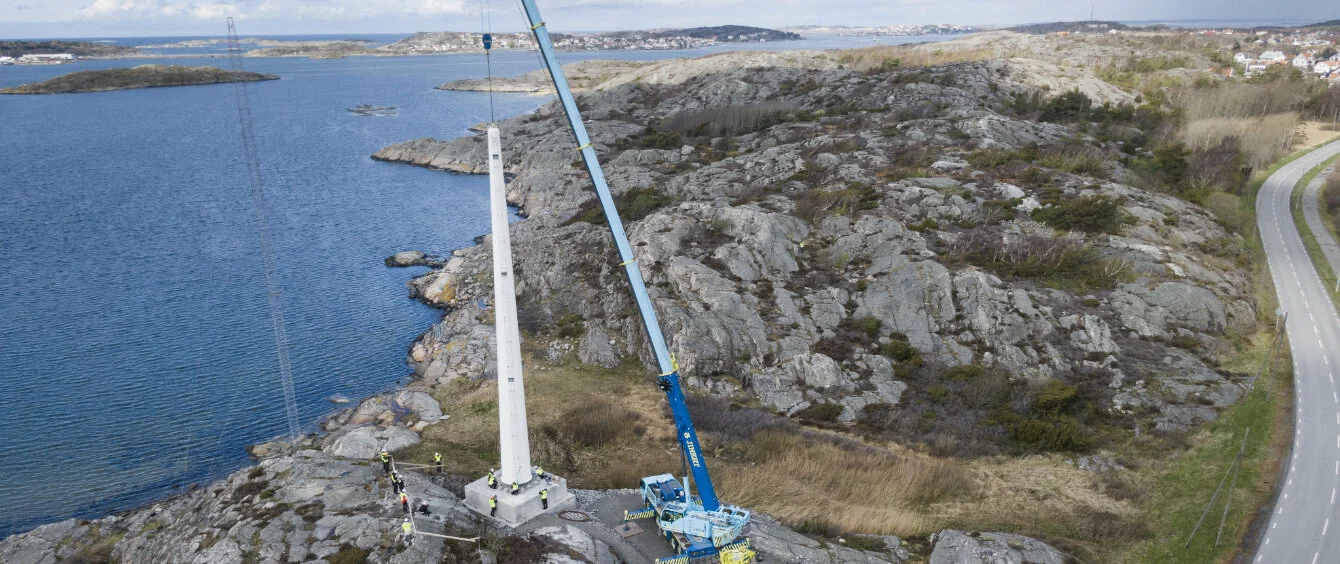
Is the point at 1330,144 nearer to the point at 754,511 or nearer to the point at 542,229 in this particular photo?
the point at 542,229

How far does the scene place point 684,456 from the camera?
979 inches

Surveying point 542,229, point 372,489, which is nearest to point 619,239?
point 372,489

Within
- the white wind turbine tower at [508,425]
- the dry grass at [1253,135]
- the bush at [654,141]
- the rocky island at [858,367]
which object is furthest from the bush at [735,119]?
the white wind turbine tower at [508,425]

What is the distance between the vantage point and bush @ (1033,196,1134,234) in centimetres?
5662

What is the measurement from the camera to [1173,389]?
39500 millimetres

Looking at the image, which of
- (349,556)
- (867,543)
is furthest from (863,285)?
(349,556)

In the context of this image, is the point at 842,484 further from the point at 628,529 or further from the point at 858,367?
the point at 858,367

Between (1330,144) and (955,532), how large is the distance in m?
108

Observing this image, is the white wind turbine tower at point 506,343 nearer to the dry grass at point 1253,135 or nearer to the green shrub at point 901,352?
the green shrub at point 901,352

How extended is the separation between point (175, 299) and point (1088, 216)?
6965 centimetres

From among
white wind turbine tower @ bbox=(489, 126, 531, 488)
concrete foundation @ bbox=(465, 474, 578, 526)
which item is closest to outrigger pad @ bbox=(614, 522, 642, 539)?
concrete foundation @ bbox=(465, 474, 578, 526)

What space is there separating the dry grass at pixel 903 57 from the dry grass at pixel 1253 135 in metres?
44.9

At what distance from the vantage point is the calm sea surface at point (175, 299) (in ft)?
122

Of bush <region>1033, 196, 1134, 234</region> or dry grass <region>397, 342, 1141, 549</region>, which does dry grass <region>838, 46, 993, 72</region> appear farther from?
dry grass <region>397, 342, 1141, 549</region>
